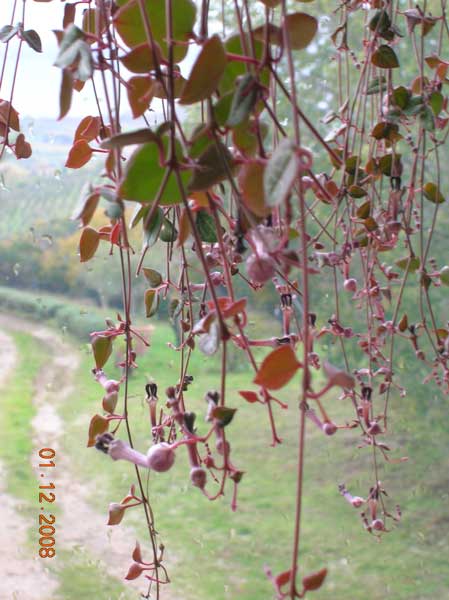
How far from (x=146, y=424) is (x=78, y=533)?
Result: 0.69ft

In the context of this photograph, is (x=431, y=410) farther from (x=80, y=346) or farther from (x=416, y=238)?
(x=80, y=346)

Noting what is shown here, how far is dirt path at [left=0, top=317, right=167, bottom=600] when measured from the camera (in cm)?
115

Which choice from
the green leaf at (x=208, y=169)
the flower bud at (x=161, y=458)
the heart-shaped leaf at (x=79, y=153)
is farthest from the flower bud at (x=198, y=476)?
the heart-shaped leaf at (x=79, y=153)

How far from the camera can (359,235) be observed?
21.4 inches

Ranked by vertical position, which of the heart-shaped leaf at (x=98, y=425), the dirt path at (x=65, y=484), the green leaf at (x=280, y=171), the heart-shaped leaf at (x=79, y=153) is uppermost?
the green leaf at (x=280, y=171)

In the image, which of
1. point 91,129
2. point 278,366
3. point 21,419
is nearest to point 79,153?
point 91,129

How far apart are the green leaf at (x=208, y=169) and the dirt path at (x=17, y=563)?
998 mm

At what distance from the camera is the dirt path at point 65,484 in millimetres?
1153

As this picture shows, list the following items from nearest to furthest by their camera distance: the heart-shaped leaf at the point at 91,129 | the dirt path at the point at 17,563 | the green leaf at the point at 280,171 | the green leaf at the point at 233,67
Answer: the green leaf at the point at 280,171 → the green leaf at the point at 233,67 → the heart-shaped leaf at the point at 91,129 → the dirt path at the point at 17,563

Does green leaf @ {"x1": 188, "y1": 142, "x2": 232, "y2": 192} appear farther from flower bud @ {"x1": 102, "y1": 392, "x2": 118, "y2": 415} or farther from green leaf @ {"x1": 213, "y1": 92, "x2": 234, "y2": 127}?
flower bud @ {"x1": 102, "y1": 392, "x2": 118, "y2": 415}

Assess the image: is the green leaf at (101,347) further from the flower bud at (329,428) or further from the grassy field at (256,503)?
the grassy field at (256,503)

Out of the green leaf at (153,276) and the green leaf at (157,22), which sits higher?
the green leaf at (157,22)

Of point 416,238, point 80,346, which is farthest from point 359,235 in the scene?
point 416,238

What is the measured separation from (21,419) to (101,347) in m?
0.86
